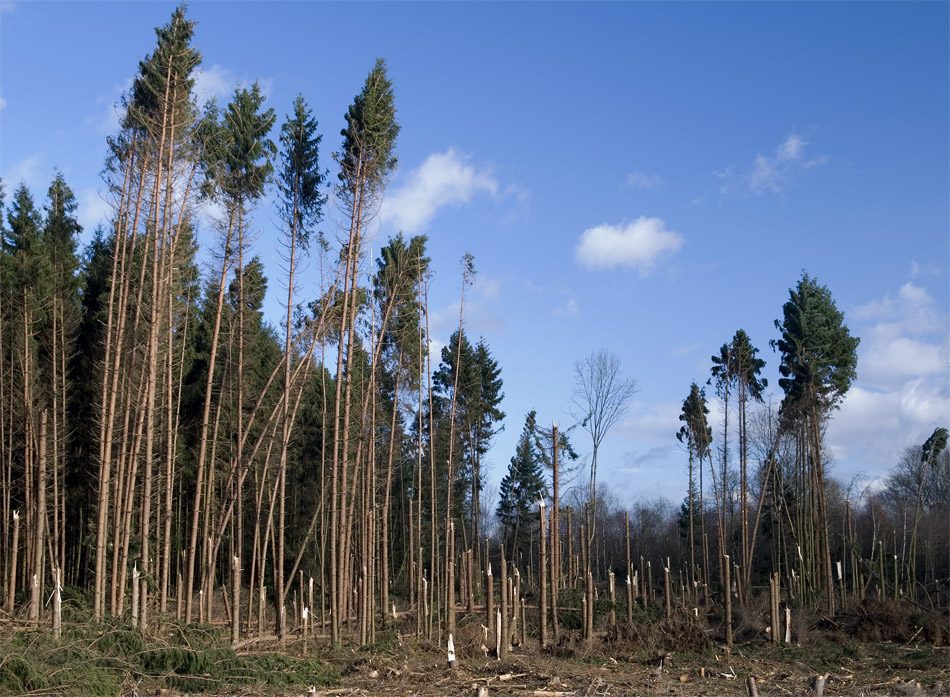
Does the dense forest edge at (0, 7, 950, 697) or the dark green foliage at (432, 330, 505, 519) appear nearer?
the dense forest edge at (0, 7, 950, 697)

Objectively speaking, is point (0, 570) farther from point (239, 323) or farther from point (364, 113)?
point (364, 113)

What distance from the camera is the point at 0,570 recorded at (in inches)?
912

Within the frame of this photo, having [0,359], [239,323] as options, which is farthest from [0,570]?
[239,323]

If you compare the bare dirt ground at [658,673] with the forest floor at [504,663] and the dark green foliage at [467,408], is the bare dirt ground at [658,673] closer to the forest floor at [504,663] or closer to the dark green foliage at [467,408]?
the forest floor at [504,663]

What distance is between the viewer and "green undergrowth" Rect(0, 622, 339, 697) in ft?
32.2

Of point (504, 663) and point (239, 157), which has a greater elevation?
point (239, 157)

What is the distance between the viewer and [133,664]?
11328 mm

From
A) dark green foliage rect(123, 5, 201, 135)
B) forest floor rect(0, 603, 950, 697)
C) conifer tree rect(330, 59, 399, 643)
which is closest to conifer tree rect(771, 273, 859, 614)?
forest floor rect(0, 603, 950, 697)

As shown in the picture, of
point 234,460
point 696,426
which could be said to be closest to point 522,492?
point 696,426

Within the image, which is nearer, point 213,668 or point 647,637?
point 213,668

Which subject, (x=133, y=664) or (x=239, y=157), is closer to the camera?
(x=133, y=664)

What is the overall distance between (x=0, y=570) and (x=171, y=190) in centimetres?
1333

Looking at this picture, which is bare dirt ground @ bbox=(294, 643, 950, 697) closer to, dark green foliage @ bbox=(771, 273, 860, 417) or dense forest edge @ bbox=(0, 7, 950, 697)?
dense forest edge @ bbox=(0, 7, 950, 697)

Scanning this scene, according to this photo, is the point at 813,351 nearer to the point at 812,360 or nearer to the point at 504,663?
the point at 812,360
